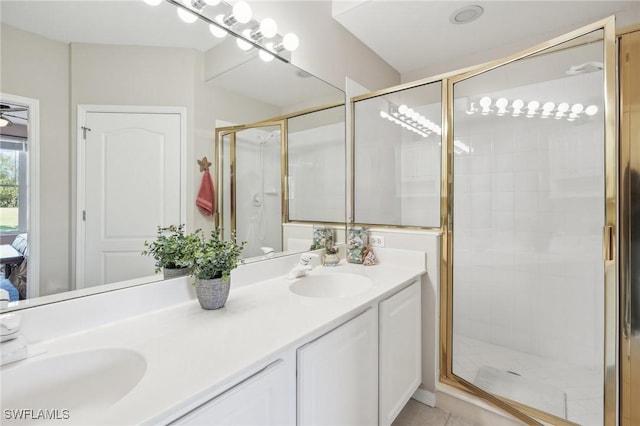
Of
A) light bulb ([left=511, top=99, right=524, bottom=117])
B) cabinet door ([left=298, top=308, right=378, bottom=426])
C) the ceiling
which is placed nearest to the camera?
cabinet door ([left=298, top=308, right=378, bottom=426])

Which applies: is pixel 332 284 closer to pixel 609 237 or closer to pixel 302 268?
pixel 302 268

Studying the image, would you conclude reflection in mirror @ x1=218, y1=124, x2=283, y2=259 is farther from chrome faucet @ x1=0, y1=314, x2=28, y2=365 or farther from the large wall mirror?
chrome faucet @ x1=0, y1=314, x2=28, y2=365

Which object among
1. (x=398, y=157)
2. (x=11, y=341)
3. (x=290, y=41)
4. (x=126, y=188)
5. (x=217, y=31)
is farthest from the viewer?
(x=398, y=157)

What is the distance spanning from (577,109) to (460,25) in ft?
3.30

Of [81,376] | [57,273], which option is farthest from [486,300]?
[57,273]

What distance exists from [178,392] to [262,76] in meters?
1.47

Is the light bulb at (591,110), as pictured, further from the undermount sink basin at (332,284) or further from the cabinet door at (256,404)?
the cabinet door at (256,404)

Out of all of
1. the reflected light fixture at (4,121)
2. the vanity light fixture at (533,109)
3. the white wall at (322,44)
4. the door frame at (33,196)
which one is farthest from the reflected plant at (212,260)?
the vanity light fixture at (533,109)

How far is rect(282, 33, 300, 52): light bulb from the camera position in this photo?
1.64 metres

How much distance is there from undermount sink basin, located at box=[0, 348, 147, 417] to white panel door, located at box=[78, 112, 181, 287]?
296 millimetres

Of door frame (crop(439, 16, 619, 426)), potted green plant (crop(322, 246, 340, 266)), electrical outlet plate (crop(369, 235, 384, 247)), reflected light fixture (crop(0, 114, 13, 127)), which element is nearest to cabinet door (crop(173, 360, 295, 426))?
reflected light fixture (crop(0, 114, 13, 127))

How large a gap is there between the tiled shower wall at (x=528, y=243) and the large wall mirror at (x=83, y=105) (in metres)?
1.55

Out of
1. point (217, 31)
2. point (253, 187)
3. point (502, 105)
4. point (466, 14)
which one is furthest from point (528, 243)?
point (217, 31)

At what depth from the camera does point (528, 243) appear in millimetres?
1812
